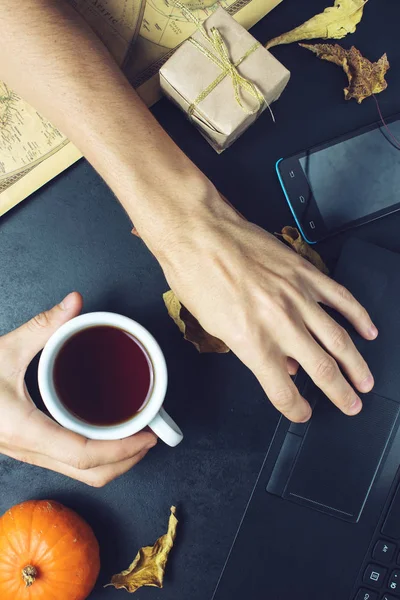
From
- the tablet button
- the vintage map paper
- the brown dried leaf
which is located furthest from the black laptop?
the vintage map paper

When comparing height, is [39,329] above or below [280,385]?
above

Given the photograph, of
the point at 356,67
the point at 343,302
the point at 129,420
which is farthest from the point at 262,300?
the point at 356,67

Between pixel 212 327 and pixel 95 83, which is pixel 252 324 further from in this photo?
pixel 95 83

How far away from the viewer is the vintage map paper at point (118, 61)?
76 cm

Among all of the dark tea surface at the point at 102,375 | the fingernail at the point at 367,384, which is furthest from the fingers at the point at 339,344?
the dark tea surface at the point at 102,375

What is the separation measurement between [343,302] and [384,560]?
13.2 inches

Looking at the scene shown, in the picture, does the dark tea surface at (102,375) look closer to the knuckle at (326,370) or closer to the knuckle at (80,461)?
the knuckle at (80,461)

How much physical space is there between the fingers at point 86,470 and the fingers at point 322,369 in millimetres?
235

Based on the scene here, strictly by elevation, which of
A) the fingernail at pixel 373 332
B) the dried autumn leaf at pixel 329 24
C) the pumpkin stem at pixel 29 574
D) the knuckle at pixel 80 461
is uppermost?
the dried autumn leaf at pixel 329 24

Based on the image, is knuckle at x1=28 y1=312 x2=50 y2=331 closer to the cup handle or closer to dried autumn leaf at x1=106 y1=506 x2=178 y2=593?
the cup handle

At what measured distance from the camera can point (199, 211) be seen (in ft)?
2.23

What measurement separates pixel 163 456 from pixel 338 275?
1.12 ft

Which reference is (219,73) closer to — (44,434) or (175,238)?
A: (175,238)

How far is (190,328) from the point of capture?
30.5 inches
